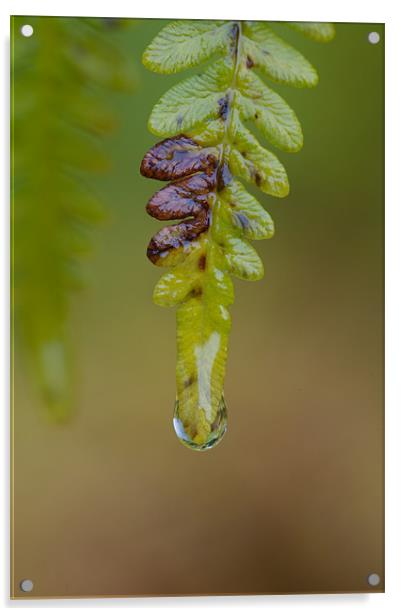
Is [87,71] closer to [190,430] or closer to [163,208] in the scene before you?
[163,208]

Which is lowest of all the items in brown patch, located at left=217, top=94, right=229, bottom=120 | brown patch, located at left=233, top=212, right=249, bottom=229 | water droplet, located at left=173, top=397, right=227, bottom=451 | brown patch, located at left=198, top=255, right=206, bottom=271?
water droplet, located at left=173, top=397, right=227, bottom=451

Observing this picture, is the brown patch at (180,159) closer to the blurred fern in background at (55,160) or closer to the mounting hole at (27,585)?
the blurred fern in background at (55,160)

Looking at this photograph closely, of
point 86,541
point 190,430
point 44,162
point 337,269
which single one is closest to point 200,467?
point 190,430

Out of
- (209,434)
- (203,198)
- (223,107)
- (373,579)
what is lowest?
(373,579)

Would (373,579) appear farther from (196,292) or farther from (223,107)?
(223,107)

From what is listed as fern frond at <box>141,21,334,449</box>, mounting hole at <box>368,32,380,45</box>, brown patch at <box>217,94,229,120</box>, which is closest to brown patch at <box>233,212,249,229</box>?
fern frond at <box>141,21,334,449</box>

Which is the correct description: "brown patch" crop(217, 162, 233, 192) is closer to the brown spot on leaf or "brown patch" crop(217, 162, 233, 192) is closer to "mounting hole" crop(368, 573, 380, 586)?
the brown spot on leaf

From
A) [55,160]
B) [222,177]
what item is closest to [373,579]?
[222,177]
